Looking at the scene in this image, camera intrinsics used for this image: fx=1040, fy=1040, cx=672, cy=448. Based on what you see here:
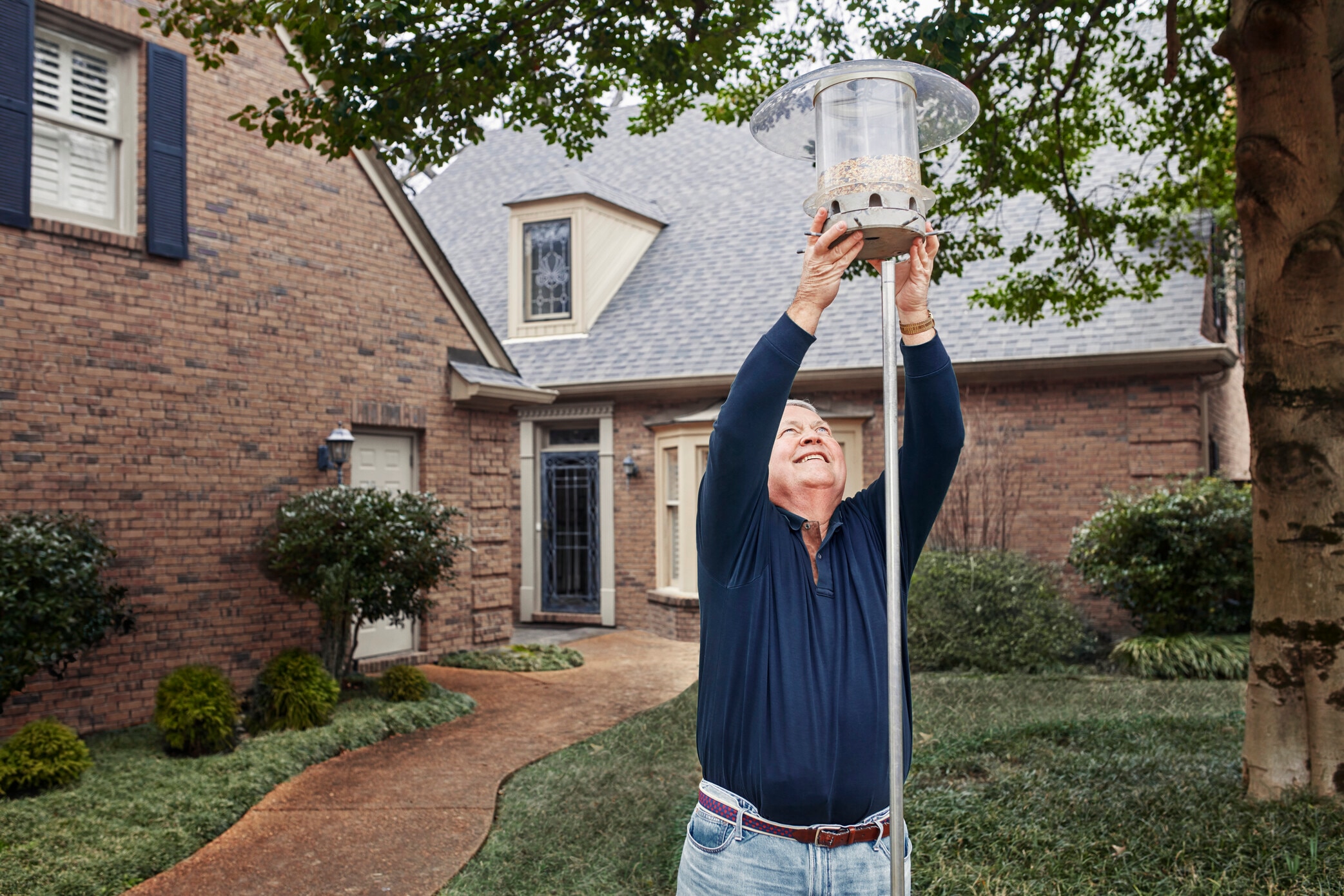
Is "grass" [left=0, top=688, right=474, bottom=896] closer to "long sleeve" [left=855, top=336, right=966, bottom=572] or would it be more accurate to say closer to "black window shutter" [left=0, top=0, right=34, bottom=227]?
"black window shutter" [left=0, top=0, right=34, bottom=227]

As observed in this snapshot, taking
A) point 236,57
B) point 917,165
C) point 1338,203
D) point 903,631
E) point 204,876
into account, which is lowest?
point 204,876

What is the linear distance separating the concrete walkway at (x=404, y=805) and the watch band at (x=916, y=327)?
3.56 m

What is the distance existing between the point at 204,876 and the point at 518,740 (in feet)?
8.79

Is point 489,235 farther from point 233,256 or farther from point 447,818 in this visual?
point 447,818

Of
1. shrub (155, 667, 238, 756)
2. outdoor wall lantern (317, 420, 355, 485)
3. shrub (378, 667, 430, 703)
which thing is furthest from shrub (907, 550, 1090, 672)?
shrub (155, 667, 238, 756)

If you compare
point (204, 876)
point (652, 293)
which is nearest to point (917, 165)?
point (204, 876)

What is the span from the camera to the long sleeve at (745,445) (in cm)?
196

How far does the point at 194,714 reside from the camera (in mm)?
6473

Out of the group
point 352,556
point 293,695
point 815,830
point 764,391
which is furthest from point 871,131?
point 352,556

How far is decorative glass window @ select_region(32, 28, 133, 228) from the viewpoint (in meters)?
7.19

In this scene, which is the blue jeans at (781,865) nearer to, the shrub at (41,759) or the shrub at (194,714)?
the shrub at (41,759)

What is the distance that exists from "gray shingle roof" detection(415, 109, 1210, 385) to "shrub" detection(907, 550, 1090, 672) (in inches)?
112

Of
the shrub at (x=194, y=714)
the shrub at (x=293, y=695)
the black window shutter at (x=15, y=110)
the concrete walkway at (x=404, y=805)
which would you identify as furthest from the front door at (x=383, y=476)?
the black window shutter at (x=15, y=110)

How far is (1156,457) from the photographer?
10.9 metres
